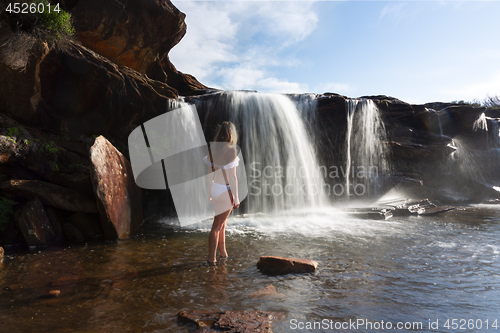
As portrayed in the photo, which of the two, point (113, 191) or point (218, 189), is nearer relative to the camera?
point (218, 189)

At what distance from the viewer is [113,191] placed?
6.46 metres

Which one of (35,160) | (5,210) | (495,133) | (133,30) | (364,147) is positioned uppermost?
(133,30)

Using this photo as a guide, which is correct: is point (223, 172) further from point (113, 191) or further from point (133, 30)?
point (133, 30)

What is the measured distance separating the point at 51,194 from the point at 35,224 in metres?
0.88

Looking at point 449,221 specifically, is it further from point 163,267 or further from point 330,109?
point 163,267

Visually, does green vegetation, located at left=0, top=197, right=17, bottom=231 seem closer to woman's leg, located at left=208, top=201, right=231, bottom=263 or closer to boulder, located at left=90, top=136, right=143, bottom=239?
boulder, located at left=90, top=136, right=143, bottom=239

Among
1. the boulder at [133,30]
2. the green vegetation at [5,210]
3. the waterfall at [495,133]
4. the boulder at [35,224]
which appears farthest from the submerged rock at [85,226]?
the waterfall at [495,133]

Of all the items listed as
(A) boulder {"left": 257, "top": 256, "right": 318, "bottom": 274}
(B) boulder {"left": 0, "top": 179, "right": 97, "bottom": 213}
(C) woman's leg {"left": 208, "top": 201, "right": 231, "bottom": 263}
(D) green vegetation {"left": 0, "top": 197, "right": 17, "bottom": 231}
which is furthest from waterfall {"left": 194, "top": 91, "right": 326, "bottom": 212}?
(A) boulder {"left": 257, "top": 256, "right": 318, "bottom": 274}

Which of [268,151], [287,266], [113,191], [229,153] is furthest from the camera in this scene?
[268,151]

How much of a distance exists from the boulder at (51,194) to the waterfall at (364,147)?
11.4 metres

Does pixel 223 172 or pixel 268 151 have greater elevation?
pixel 268 151

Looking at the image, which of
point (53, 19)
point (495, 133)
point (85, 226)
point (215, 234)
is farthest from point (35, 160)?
point (495, 133)

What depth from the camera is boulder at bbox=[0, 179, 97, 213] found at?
6402 millimetres

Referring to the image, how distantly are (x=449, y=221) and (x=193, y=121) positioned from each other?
9.34m
